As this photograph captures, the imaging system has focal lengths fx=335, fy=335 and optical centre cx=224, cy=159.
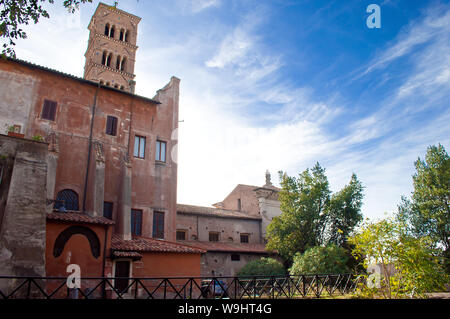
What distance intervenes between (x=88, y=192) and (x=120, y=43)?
103ft

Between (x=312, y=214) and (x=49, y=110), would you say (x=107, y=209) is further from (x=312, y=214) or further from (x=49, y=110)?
(x=312, y=214)

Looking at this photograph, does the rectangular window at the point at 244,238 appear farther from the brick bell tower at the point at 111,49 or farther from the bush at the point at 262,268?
the brick bell tower at the point at 111,49

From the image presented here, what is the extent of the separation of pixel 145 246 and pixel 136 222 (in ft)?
10.5

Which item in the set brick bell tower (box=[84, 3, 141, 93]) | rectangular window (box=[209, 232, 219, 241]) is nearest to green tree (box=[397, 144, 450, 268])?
rectangular window (box=[209, 232, 219, 241])

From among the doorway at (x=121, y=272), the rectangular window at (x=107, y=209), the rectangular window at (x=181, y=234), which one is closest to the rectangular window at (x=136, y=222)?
the rectangular window at (x=107, y=209)

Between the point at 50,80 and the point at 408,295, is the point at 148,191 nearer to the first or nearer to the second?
the point at 50,80

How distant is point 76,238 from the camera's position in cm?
1502

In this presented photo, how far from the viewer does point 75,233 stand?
49.4 ft

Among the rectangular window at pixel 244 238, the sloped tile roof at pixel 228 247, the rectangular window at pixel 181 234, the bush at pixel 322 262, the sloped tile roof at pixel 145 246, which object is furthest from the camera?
the rectangular window at pixel 244 238

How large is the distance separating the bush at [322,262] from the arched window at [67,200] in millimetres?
16290

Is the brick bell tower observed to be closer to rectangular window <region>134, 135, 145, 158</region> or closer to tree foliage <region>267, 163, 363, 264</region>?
rectangular window <region>134, 135, 145, 158</region>

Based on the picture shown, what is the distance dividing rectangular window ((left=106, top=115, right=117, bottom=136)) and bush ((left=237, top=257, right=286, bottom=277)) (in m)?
14.3

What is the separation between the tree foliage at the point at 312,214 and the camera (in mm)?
28219
